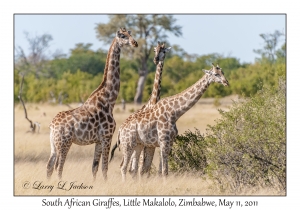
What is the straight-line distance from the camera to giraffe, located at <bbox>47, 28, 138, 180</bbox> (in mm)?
11539

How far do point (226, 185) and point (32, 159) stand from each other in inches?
259

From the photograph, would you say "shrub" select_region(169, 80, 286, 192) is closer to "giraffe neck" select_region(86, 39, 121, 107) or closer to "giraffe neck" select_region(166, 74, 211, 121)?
"giraffe neck" select_region(166, 74, 211, 121)

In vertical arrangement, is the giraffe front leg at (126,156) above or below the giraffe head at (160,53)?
below

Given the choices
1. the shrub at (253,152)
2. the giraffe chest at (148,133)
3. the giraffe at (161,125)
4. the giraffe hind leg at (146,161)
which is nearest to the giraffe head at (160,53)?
the giraffe at (161,125)

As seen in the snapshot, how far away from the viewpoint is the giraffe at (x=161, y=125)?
38.8 ft

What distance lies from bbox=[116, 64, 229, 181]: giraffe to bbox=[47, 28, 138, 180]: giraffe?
37 cm

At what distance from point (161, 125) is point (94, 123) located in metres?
1.21

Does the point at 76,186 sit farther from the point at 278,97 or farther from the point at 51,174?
the point at 278,97

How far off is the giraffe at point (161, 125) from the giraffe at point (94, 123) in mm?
367

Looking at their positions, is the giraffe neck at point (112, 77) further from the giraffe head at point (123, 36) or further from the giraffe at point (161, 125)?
the giraffe at point (161, 125)

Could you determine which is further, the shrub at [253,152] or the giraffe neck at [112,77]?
the giraffe neck at [112,77]

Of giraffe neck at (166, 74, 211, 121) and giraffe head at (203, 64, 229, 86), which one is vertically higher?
giraffe head at (203, 64, 229, 86)

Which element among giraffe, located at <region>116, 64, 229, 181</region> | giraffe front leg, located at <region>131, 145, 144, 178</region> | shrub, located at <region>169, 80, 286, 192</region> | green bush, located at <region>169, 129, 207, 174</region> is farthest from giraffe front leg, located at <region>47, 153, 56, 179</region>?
shrub, located at <region>169, 80, 286, 192</region>

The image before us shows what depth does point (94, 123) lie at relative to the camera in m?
11.8
